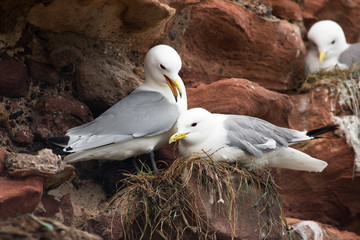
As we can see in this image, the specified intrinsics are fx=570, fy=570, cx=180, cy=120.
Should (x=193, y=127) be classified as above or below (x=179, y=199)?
above

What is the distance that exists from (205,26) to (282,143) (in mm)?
1182

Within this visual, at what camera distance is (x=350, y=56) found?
15.3ft

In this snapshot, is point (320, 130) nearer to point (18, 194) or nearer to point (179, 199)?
point (179, 199)

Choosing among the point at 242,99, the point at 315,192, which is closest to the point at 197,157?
the point at 242,99

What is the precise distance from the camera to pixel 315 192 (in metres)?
4.18

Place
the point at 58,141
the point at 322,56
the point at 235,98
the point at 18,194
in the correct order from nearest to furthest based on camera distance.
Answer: the point at 18,194 → the point at 58,141 → the point at 235,98 → the point at 322,56

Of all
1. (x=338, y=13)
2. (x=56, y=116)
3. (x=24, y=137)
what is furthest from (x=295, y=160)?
(x=338, y=13)

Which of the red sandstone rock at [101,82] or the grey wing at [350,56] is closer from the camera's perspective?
the red sandstone rock at [101,82]

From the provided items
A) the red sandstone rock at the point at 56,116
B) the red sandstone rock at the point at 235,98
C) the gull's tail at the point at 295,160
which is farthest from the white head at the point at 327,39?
the red sandstone rock at the point at 56,116

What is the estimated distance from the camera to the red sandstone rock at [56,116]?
3.29 metres

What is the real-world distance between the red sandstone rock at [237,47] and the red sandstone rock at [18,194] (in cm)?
158

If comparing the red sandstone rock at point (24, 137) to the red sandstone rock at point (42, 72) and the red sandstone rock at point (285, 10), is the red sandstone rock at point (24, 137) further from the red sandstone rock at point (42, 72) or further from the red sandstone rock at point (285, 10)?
the red sandstone rock at point (285, 10)

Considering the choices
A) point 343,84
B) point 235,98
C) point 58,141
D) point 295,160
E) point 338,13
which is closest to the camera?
point 58,141

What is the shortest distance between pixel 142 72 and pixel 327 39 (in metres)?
1.74
